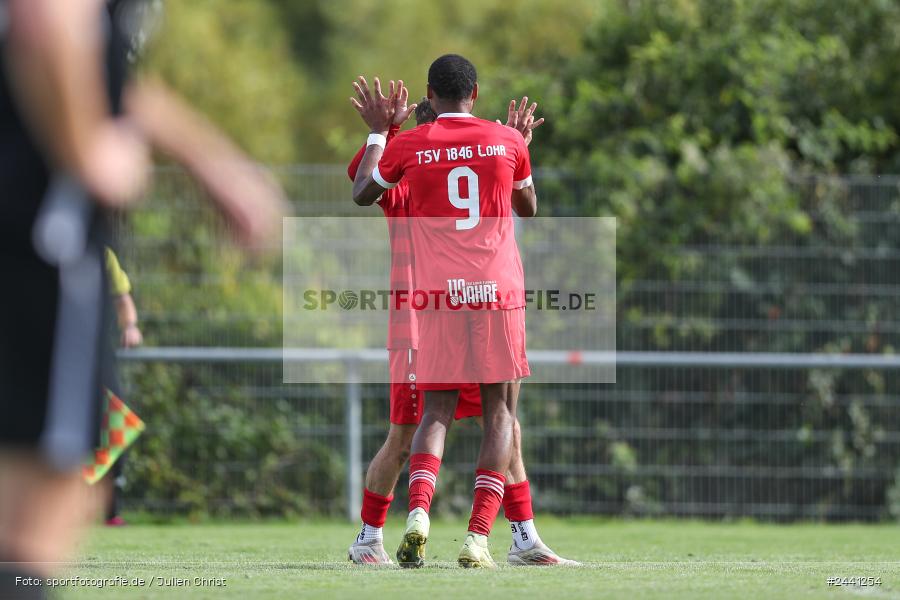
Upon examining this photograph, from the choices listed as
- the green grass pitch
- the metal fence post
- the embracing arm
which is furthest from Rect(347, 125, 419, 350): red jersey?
the metal fence post

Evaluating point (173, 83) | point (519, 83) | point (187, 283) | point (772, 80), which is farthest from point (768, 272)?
point (173, 83)

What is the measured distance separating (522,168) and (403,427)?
132cm

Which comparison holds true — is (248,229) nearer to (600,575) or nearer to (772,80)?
(600,575)

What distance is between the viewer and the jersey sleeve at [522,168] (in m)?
6.22

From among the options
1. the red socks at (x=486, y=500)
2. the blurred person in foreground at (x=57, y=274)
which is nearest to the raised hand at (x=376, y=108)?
the red socks at (x=486, y=500)

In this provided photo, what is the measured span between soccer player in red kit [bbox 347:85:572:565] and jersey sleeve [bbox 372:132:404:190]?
0.23 m

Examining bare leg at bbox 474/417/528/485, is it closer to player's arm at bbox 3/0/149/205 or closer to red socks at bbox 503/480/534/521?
red socks at bbox 503/480/534/521

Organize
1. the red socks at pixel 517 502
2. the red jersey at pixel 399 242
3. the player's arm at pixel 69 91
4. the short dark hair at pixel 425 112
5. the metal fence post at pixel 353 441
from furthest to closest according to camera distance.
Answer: the metal fence post at pixel 353 441 → the short dark hair at pixel 425 112 → the red jersey at pixel 399 242 → the red socks at pixel 517 502 → the player's arm at pixel 69 91

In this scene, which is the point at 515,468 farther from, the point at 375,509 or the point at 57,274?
the point at 57,274

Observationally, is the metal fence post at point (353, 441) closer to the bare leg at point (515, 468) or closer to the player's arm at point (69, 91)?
the bare leg at point (515, 468)

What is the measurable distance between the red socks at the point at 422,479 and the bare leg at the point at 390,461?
0.34 m

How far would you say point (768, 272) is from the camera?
36.5 ft

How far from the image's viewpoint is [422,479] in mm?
6066

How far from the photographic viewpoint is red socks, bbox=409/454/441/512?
5973 millimetres
